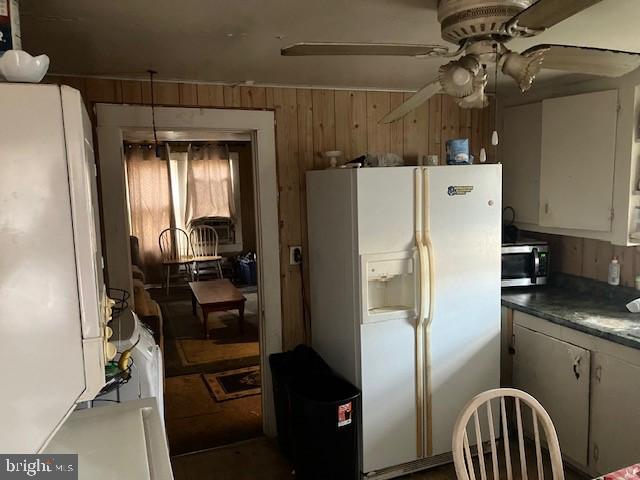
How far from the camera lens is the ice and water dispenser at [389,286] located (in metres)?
2.61

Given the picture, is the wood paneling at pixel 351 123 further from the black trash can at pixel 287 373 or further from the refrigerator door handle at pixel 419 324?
the black trash can at pixel 287 373

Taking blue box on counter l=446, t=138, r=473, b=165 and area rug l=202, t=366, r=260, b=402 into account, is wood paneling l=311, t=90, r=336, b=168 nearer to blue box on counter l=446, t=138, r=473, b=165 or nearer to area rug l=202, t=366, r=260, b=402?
blue box on counter l=446, t=138, r=473, b=165

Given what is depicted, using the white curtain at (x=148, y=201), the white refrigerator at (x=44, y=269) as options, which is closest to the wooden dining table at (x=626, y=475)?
the white refrigerator at (x=44, y=269)

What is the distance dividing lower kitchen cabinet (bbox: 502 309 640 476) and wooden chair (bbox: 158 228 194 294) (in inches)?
203

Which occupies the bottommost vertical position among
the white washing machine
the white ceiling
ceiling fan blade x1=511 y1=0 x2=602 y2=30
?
the white washing machine

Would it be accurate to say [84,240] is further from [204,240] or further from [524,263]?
[204,240]

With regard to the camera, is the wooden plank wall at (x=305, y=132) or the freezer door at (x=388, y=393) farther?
the wooden plank wall at (x=305, y=132)

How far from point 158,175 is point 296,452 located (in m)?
5.28

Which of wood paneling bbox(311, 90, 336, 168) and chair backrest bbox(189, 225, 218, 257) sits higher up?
wood paneling bbox(311, 90, 336, 168)

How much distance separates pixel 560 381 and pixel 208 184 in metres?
5.67

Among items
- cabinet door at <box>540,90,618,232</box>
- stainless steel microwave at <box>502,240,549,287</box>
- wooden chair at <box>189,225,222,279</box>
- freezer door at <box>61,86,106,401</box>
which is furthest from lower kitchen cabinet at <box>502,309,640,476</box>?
wooden chair at <box>189,225,222,279</box>

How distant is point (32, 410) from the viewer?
2.73 feet

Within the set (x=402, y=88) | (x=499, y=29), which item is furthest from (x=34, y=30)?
(x=402, y=88)

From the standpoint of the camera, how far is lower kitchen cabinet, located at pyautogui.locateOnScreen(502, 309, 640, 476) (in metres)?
2.38
